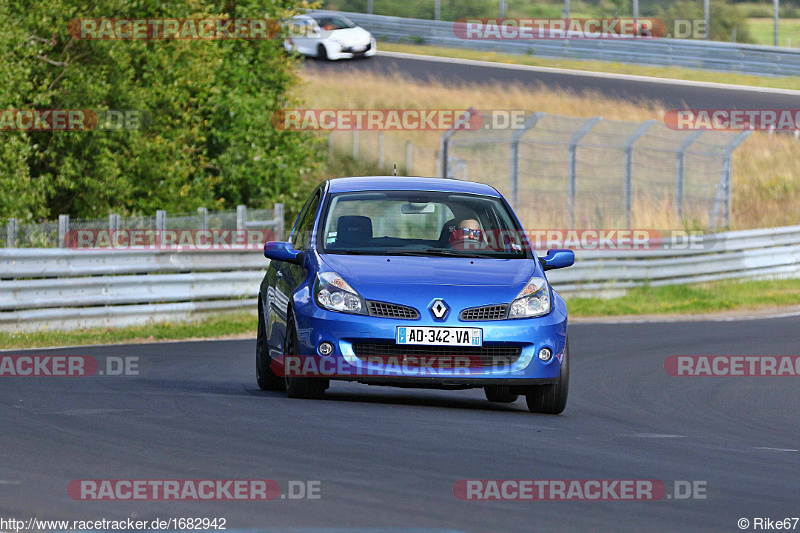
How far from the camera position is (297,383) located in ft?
32.6


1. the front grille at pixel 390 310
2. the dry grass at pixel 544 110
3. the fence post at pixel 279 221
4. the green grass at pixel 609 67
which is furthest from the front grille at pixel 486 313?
the green grass at pixel 609 67

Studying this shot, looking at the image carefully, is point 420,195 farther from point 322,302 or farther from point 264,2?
point 264,2

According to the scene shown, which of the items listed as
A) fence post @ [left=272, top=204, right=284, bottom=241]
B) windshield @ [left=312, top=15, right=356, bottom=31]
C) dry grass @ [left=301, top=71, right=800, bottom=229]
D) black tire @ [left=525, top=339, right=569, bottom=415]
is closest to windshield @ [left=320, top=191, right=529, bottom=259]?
black tire @ [left=525, top=339, right=569, bottom=415]

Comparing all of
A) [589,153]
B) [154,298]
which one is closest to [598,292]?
[154,298]

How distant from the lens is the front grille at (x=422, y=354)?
9391mm

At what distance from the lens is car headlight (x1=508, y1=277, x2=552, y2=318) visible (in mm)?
9570

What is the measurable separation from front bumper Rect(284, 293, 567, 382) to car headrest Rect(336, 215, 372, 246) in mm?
809

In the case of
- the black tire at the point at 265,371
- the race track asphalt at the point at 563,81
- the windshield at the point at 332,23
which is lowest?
the black tire at the point at 265,371

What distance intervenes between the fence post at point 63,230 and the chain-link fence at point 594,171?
8.33 metres

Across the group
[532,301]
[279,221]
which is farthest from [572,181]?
[532,301]

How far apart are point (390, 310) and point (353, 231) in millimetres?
1054

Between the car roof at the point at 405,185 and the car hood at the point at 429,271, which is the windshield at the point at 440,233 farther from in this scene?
the car hood at the point at 429,271

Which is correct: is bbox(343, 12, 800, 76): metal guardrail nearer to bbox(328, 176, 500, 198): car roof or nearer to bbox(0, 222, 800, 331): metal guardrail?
bbox(0, 222, 800, 331): metal guardrail

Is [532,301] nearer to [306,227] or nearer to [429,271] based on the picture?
[429,271]
